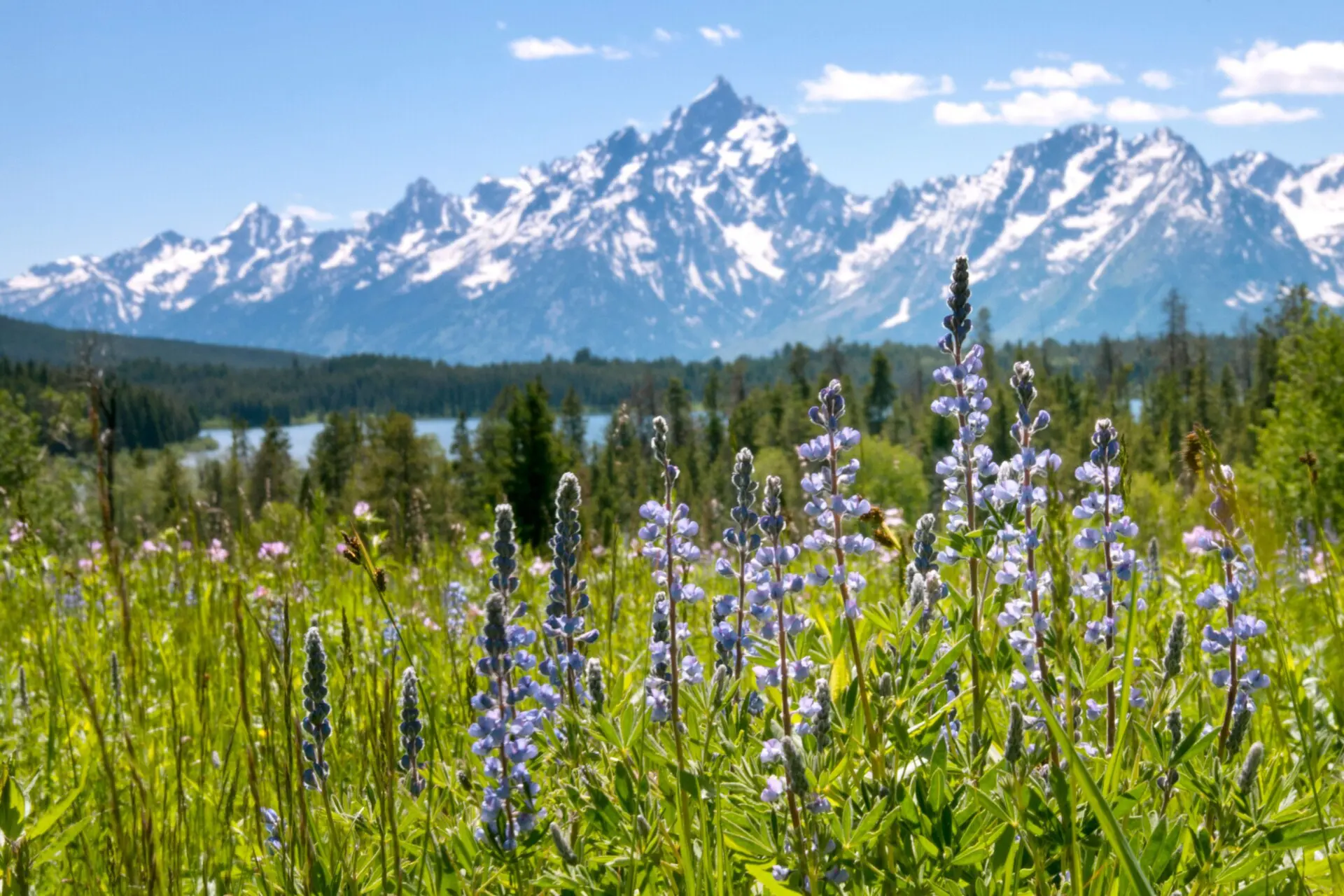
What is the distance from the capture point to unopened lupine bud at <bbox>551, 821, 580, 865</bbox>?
6.50 feet

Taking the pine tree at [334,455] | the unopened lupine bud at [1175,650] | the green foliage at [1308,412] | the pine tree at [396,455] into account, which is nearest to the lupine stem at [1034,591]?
the unopened lupine bud at [1175,650]

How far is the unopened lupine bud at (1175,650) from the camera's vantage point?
2.03 meters

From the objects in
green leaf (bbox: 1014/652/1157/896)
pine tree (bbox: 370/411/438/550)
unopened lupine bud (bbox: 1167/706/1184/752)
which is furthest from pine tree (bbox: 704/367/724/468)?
green leaf (bbox: 1014/652/1157/896)

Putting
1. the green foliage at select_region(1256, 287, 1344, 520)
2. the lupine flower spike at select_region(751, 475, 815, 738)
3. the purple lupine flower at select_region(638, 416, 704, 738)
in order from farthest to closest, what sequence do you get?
the green foliage at select_region(1256, 287, 1344, 520) → the purple lupine flower at select_region(638, 416, 704, 738) → the lupine flower spike at select_region(751, 475, 815, 738)

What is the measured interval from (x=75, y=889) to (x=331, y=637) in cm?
298

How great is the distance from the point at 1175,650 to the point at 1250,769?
0.90ft

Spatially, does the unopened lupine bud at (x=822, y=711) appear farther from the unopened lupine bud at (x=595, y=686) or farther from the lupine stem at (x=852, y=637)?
the unopened lupine bud at (x=595, y=686)

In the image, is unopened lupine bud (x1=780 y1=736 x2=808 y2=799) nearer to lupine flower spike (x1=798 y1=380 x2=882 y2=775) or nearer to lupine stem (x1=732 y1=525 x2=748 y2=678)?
lupine flower spike (x1=798 y1=380 x2=882 y2=775)

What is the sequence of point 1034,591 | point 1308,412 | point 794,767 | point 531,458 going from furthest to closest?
point 531,458 < point 1308,412 < point 1034,591 < point 794,767

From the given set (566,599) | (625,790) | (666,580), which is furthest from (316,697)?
(666,580)

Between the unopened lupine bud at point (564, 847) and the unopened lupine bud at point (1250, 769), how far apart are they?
134 cm

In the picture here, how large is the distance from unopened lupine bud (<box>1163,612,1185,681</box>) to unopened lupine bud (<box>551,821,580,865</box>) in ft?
4.23

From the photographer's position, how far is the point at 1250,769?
6.07ft

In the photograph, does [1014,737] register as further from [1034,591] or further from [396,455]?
[396,455]
